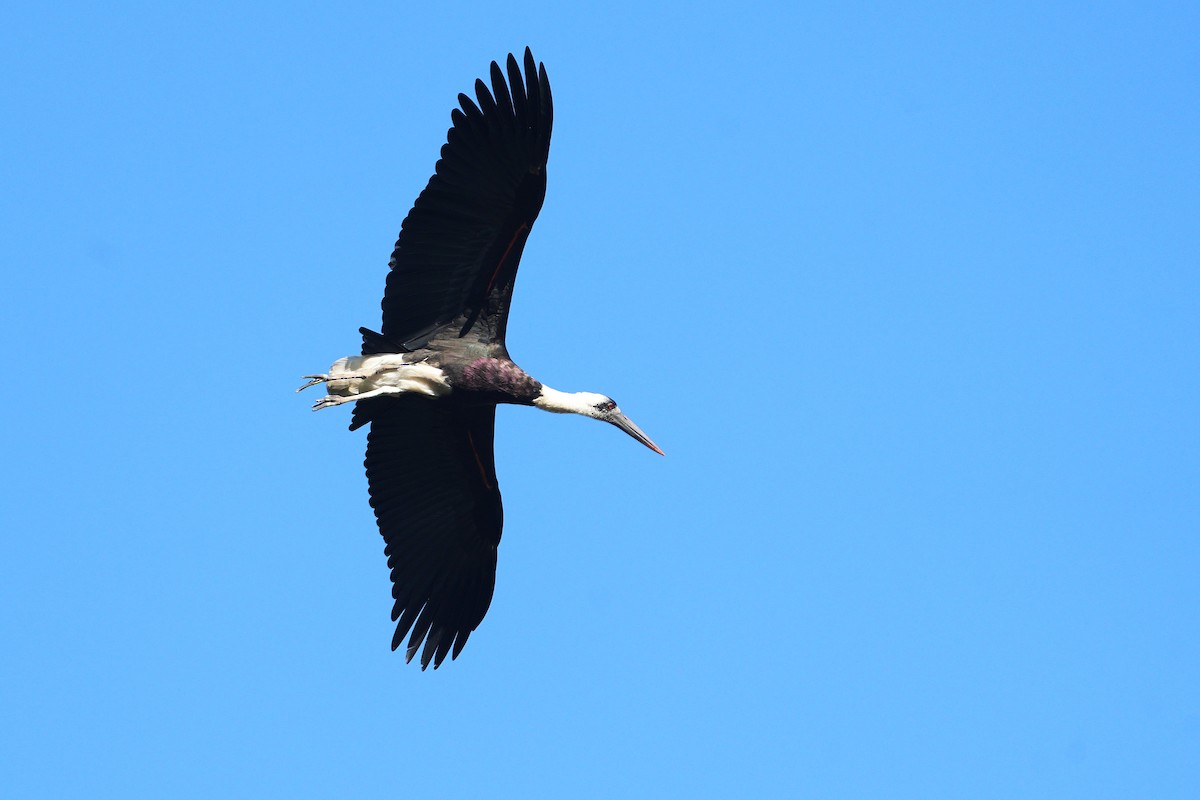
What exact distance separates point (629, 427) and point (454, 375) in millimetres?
2031

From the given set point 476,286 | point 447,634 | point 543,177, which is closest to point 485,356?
point 476,286

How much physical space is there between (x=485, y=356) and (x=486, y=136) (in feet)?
6.60

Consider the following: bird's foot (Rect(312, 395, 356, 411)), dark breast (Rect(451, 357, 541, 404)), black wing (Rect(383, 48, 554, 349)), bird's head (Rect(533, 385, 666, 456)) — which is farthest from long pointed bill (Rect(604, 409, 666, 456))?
bird's foot (Rect(312, 395, 356, 411))

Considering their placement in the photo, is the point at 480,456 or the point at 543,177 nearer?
the point at 543,177

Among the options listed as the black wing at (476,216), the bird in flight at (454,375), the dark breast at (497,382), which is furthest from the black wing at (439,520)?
the black wing at (476,216)

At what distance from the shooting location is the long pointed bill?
16.8 m

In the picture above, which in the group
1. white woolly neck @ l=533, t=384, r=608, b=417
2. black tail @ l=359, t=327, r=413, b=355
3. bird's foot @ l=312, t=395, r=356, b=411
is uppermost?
white woolly neck @ l=533, t=384, r=608, b=417

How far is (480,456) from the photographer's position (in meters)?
16.8

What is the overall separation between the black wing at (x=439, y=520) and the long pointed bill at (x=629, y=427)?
1143 millimetres

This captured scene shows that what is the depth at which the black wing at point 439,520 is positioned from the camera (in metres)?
16.7

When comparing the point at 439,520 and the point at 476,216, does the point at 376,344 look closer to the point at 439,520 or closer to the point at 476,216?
the point at 476,216

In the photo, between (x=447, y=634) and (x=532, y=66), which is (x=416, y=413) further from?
(x=532, y=66)

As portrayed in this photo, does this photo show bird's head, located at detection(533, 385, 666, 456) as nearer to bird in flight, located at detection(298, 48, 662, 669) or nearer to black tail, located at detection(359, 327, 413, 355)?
bird in flight, located at detection(298, 48, 662, 669)

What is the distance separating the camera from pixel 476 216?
50.3 feet
